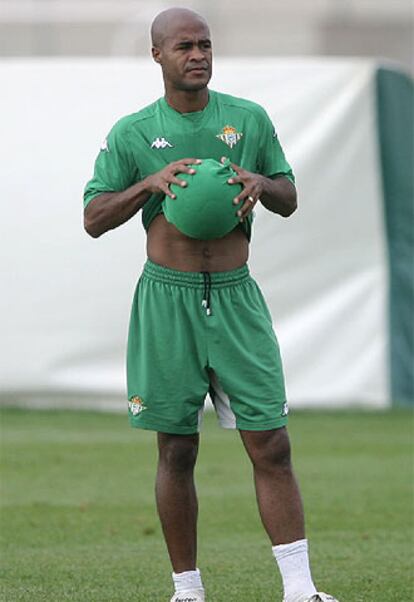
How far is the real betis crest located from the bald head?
1.19ft

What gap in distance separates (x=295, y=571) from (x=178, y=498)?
542 millimetres

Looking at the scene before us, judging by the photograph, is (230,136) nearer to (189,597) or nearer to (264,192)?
(264,192)

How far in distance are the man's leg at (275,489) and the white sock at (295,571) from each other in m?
0.04

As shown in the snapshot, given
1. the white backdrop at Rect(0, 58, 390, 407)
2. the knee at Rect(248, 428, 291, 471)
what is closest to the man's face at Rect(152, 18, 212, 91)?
the knee at Rect(248, 428, 291, 471)

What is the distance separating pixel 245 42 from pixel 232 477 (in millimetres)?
10945

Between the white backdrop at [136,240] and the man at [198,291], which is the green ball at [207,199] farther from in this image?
the white backdrop at [136,240]

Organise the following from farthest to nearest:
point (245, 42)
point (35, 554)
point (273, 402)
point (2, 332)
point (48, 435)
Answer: point (245, 42) < point (2, 332) < point (48, 435) < point (35, 554) < point (273, 402)

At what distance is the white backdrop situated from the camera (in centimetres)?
1489

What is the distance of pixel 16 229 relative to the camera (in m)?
15.0

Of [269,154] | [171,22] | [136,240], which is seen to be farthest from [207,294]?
[136,240]

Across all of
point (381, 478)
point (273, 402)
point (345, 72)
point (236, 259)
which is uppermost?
point (345, 72)

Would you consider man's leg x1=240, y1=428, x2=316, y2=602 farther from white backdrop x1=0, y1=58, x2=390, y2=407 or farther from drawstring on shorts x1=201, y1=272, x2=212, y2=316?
white backdrop x1=0, y1=58, x2=390, y2=407

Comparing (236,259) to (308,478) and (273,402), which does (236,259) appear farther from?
(308,478)

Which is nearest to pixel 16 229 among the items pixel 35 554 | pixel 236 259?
pixel 35 554
